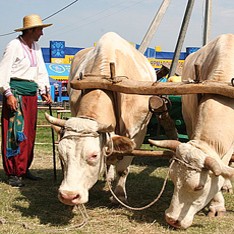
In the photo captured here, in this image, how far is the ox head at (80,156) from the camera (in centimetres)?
443

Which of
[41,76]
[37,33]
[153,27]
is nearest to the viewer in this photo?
[37,33]

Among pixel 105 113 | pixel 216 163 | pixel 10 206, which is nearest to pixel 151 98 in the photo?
pixel 105 113

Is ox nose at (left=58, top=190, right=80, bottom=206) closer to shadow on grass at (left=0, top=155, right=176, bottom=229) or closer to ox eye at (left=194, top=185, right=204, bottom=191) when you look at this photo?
shadow on grass at (left=0, top=155, right=176, bottom=229)

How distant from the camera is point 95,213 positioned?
5.26 meters

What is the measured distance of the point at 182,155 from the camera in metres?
4.41

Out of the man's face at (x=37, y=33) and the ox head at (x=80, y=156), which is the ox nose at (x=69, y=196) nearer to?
the ox head at (x=80, y=156)

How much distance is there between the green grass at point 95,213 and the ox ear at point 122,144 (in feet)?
2.38

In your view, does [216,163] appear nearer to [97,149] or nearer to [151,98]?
[97,149]

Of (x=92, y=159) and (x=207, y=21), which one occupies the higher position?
(x=207, y=21)

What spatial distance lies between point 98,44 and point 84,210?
2157 millimetres

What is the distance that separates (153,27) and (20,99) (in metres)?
5.65

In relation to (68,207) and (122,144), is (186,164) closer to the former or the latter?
(122,144)

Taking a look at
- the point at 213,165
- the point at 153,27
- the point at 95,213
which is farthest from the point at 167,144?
the point at 153,27

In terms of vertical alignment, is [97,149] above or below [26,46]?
below
